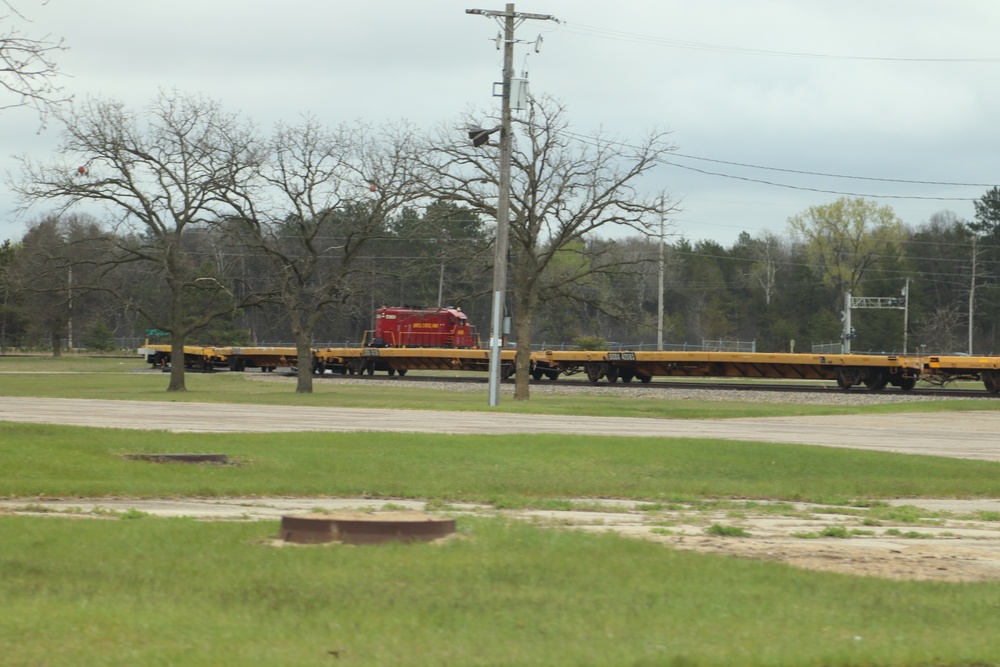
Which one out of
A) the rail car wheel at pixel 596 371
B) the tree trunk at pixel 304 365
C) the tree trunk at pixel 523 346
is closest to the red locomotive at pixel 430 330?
the rail car wheel at pixel 596 371

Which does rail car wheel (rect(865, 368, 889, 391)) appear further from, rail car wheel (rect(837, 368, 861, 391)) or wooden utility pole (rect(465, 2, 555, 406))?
wooden utility pole (rect(465, 2, 555, 406))

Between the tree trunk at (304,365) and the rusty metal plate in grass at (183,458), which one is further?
the tree trunk at (304,365)

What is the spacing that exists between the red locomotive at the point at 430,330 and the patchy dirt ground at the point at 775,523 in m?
52.9

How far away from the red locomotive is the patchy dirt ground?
52.9m

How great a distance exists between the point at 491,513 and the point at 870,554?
4543 millimetres

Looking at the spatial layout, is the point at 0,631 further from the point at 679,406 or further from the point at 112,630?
the point at 679,406

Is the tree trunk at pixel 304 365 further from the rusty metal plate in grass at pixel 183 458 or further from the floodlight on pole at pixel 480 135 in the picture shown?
the rusty metal plate in grass at pixel 183 458

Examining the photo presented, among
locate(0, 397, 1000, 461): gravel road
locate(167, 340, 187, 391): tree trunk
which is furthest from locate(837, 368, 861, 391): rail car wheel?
locate(167, 340, 187, 391): tree trunk

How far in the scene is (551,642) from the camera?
278 inches

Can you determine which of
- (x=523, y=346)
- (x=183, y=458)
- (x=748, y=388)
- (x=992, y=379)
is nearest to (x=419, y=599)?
(x=183, y=458)

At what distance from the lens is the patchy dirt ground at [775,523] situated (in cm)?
1096

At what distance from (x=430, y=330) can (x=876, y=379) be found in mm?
28090

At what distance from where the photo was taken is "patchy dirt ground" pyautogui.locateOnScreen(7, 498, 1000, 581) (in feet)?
36.0

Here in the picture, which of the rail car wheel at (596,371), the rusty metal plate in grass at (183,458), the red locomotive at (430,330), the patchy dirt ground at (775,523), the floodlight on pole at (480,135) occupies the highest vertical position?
the floodlight on pole at (480,135)
